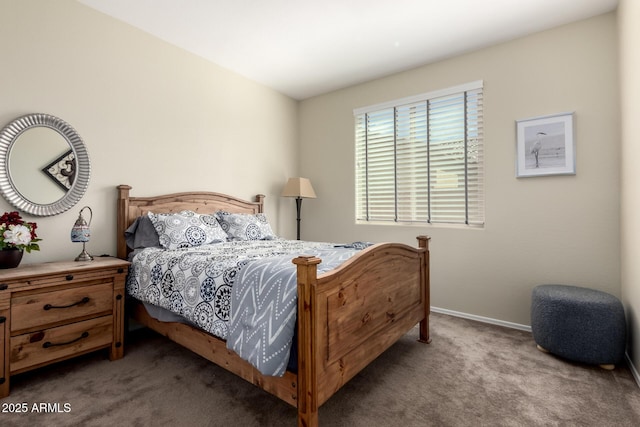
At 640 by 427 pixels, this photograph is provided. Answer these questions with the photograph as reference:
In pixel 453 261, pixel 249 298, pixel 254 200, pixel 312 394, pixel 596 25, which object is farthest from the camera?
pixel 254 200

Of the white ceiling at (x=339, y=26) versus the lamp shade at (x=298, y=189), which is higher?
the white ceiling at (x=339, y=26)

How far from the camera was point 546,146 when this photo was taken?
2.67 meters

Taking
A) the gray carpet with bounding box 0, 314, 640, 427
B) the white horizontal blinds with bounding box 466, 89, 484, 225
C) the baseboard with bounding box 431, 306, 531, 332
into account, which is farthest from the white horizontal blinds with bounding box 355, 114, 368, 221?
the gray carpet with bounding box 0, 314, 640, 427

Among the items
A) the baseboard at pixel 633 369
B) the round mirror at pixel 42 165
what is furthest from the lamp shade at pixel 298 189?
the baseboard at pixel 633 369

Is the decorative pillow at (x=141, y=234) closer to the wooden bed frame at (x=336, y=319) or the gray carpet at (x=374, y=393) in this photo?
the wooden bed frame at (x=336, y=319)

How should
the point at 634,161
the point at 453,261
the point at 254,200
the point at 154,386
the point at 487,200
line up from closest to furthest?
1. the point at 154,386
2. the point at 634,161
3. the point at 487,200
4. the point at 453,261
5. the point at 254,200

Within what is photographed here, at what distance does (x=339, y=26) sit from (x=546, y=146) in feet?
6.65

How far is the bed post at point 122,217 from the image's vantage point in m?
2.64

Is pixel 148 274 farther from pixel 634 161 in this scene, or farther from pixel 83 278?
pixel 634 161

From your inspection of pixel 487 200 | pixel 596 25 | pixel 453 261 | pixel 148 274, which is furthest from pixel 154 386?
pixel 596 25

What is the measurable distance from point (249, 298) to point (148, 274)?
3.54ft

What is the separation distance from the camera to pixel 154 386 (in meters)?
1.87

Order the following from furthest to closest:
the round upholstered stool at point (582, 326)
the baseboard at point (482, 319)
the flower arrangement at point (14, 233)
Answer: the baseboard at point (482, 319) < the round upholstered stool at point (582, 326) < the flower arrangement at point (14, 233)

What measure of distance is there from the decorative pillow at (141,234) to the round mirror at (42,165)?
44 centimetres
